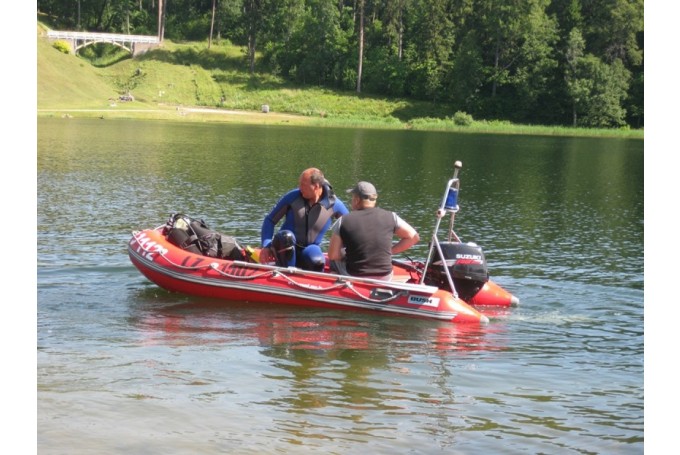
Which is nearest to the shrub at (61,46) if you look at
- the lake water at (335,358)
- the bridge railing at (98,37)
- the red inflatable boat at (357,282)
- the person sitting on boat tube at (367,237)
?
the bridge railing at (98,37)

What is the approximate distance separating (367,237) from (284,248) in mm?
1322

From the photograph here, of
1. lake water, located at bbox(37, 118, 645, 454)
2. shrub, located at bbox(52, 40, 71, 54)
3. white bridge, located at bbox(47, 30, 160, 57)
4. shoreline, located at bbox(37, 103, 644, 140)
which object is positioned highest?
white bridge, located at bbox(47, 30, 160, 57)

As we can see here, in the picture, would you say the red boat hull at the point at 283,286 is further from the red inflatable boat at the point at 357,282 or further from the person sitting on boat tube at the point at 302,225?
the person sitting on boat tube at the point at 302,225

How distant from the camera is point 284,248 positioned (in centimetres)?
1017

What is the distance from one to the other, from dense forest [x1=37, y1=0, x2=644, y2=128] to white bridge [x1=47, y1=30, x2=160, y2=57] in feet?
10.1

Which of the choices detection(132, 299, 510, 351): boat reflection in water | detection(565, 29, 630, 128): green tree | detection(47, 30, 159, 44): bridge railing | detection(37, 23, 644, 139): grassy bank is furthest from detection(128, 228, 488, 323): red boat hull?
detection(47, 30, 159, 44): bridge railing

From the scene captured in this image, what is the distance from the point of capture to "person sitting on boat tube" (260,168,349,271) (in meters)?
10.2

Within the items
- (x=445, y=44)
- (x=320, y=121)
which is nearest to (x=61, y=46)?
Result: (x=320, y=121)

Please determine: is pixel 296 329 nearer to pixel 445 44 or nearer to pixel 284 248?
pixel 284 248

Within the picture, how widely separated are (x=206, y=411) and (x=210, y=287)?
4069 millimetres

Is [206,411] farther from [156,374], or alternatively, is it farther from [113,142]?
[113,142]

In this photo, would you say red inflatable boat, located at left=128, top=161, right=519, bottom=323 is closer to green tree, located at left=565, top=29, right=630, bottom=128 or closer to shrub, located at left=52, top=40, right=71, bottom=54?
green tree, located at left=565, top=29, right=630, bottom=128

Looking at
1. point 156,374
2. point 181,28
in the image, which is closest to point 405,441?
point 156,374

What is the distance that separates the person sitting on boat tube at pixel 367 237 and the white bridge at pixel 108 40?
209 ft
